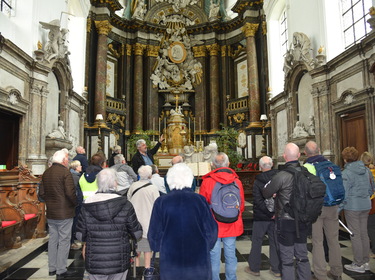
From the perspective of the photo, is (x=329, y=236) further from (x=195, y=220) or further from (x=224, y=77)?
(x=224, y=77)

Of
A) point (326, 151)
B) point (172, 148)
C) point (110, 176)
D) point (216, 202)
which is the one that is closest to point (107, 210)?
point (110, 176)

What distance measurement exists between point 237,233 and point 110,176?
1.50 m

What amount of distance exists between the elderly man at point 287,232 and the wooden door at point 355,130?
5.05 metres

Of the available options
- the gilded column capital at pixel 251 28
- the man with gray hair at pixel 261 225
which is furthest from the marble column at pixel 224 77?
the man with gray hair at pixel 261 225

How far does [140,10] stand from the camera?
1788 cm

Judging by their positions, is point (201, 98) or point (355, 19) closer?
Result: point (355, 19)

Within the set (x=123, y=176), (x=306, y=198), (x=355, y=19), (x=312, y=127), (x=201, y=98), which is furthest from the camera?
(x=201, y=98)

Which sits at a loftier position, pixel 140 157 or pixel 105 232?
pixel 140 157

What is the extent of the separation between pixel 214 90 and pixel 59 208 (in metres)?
14.5

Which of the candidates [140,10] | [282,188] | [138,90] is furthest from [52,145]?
[140,10]

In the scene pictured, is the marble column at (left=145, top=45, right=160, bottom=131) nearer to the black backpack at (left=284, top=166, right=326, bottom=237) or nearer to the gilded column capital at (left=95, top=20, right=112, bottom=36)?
the gilded column capital at (left=95, top=20, right=112, bottom=36)

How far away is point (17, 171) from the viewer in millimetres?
5598

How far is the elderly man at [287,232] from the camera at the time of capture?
10.3 feet

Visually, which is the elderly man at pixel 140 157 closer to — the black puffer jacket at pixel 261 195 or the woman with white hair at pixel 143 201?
the woman with white hair at pixel 143 201
